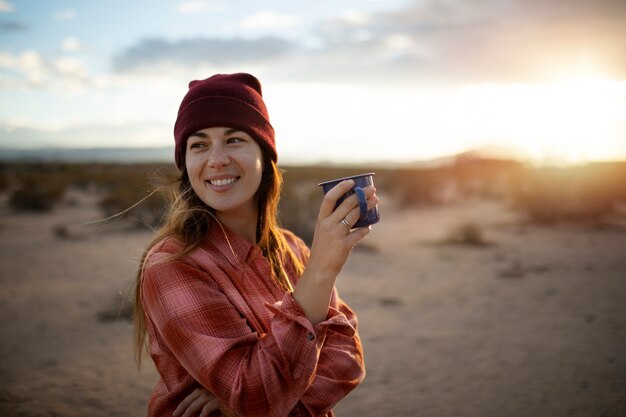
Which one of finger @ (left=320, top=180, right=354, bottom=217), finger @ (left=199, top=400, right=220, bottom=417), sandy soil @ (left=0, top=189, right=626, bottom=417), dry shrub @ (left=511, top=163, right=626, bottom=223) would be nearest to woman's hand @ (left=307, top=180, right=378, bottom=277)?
finger @ (left=320, top=180, right=354, bottom=217)

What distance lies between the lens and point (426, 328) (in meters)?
6.17

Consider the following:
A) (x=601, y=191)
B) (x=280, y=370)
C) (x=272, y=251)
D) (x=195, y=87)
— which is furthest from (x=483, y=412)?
(x=601, y=191)

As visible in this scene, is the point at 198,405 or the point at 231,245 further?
the point at 231,245

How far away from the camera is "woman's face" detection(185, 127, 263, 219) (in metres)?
1.90

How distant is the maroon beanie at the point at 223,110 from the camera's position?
1916 mm

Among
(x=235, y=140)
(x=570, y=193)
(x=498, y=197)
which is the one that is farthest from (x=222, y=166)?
(x=498, y=197)

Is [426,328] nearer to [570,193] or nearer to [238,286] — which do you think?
[238,286]

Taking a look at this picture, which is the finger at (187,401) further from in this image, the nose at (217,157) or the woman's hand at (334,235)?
the nose at (217,157)

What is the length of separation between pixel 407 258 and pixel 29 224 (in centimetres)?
1202

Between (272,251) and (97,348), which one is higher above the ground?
(272,251)

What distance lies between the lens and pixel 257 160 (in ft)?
6.57

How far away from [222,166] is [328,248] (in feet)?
2.12

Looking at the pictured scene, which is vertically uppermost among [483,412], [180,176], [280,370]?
[180,176]

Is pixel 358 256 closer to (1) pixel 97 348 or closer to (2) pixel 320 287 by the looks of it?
(1) pixel 97 348
